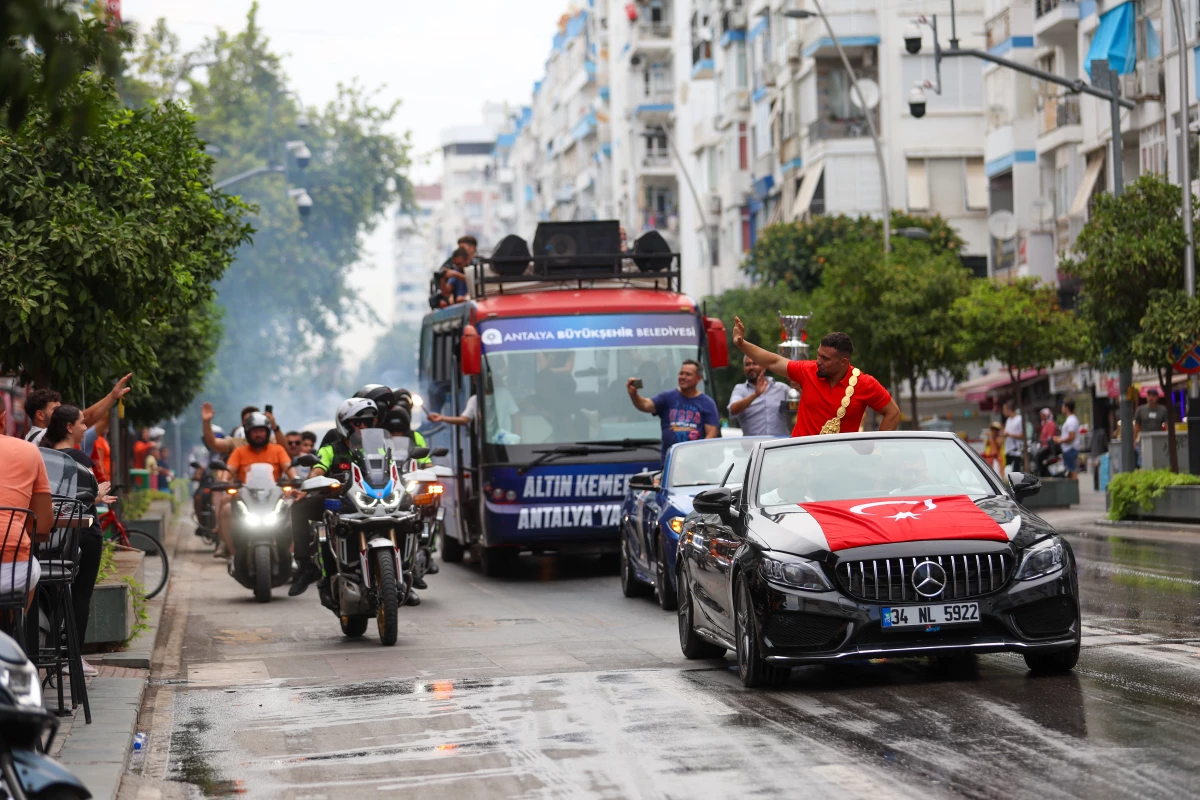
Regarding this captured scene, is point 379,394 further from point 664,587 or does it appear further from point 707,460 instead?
point 664,587

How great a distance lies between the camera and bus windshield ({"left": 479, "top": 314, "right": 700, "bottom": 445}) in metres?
21.7

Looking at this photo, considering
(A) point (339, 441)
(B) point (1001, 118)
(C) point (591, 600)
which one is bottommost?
(C) point (591, 600)

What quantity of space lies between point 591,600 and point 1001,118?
133 feet

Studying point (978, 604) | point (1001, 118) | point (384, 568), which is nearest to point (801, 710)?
point (978, 604)

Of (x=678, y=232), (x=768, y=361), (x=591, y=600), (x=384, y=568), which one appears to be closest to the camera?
(x=768, y=361)

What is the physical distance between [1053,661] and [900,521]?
1075mm

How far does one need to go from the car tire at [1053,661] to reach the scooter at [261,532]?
1054 centimetres

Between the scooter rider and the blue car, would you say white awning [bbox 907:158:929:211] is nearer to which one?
the blue car

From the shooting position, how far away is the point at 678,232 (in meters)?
98.2

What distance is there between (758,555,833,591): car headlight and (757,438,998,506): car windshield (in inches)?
35.0

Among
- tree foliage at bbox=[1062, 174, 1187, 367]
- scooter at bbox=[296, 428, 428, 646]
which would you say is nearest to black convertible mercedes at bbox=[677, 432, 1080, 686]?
scooter at bbox=[296, 428, 428, 646]

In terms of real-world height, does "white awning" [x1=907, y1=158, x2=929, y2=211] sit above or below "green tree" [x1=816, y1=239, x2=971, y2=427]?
above

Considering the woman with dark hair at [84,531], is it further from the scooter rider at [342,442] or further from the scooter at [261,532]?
the scooter at [261,532]

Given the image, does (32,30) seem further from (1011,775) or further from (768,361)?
(768,361)
